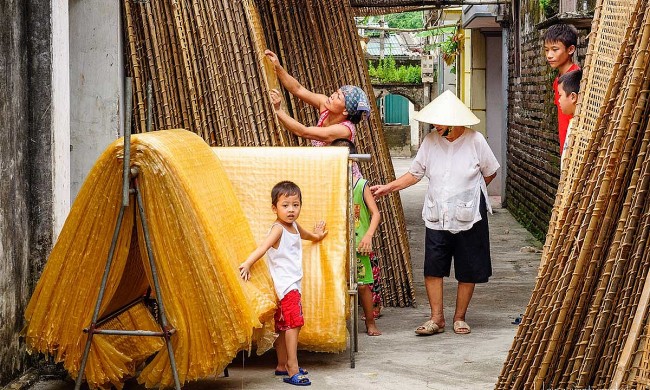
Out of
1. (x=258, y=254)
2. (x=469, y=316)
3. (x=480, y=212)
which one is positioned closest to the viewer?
(x=258, y=254)

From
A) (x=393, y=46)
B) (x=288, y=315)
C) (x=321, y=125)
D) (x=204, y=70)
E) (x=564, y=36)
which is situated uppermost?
(x=393, y=46)

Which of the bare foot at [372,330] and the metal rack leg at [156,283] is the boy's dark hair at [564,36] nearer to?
the bare foot at [372,330]

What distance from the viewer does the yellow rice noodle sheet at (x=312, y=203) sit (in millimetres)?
5918

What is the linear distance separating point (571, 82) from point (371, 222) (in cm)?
144

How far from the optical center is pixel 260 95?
709cm

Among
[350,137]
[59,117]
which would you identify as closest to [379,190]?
[350,137]

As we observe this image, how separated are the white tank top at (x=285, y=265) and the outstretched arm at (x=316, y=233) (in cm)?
17

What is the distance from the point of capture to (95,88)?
23.0 feet

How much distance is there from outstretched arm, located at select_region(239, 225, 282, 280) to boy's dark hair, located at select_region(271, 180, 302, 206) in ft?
0.53

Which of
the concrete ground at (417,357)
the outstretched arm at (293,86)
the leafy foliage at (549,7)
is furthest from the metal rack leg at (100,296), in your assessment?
the leafy foliage at (549,7)

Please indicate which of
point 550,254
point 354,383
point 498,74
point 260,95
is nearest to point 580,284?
point 550,254

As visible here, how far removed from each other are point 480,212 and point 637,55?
9.70 ft

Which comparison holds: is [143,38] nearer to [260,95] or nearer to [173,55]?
[173,55]

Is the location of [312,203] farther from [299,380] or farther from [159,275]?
[159,275]
